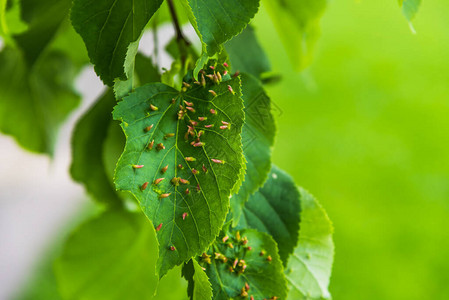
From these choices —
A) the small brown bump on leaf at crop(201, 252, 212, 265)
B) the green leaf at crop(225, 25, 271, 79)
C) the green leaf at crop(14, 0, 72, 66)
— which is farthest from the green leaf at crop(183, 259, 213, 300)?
the green leaf at crop(14, 0, 72, 66)

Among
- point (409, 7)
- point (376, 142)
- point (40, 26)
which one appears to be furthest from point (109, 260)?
point (376, 142)

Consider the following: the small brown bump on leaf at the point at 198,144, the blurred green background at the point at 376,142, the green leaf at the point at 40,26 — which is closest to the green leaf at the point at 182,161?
the small brown bump on leaf at the point at 198,144

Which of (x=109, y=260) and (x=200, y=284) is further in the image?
(x=109, y=260)

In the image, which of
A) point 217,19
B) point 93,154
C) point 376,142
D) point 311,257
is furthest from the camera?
point 376,142

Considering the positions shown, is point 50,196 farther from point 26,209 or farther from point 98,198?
point 98,198

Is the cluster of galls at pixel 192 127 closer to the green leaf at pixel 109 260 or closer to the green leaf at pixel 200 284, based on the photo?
the green leaf at pixel 200 284

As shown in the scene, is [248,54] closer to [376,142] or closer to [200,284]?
[200,284]
